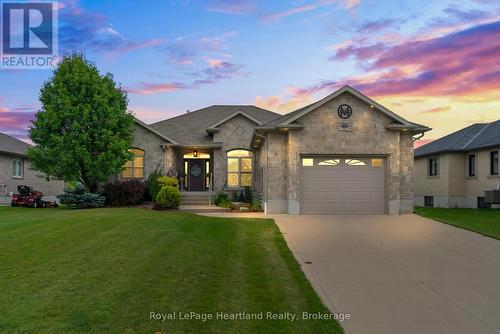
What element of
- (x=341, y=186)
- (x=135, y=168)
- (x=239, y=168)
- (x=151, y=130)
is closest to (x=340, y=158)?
(x=341, y=186)

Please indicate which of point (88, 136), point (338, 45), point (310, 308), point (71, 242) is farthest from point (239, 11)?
point (310, 308)

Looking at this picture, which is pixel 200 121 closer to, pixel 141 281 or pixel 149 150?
pixel 149 150

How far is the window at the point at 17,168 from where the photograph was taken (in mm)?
27291

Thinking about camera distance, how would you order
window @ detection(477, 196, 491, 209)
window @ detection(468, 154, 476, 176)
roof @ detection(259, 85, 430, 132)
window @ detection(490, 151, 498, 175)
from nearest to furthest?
1. roof @ detection(259, 85, 430, 132)
2. window @ detection(490, 151, 498, 175)
3. window @ detection(477, 196, 491, 209)
4. window @ detection(468, 154, 476, 176)

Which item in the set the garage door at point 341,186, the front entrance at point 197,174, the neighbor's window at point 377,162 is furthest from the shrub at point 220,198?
the neighbor's window at point 377,162

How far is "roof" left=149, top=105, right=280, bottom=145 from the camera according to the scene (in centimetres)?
2569

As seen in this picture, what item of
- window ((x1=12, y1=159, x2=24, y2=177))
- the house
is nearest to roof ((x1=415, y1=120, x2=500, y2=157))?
the house

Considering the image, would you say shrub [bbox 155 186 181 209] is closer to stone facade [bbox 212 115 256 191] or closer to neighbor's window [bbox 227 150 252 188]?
stone facade [bbox 212 115 256 191]

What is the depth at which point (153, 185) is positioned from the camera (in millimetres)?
21406

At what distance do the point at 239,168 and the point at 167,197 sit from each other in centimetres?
639

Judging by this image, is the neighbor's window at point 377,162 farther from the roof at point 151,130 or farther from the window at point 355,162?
the roof at point 151,130

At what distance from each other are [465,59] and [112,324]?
793 inches

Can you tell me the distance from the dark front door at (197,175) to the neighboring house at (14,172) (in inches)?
347

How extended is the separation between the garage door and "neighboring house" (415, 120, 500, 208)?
982 centimetres
